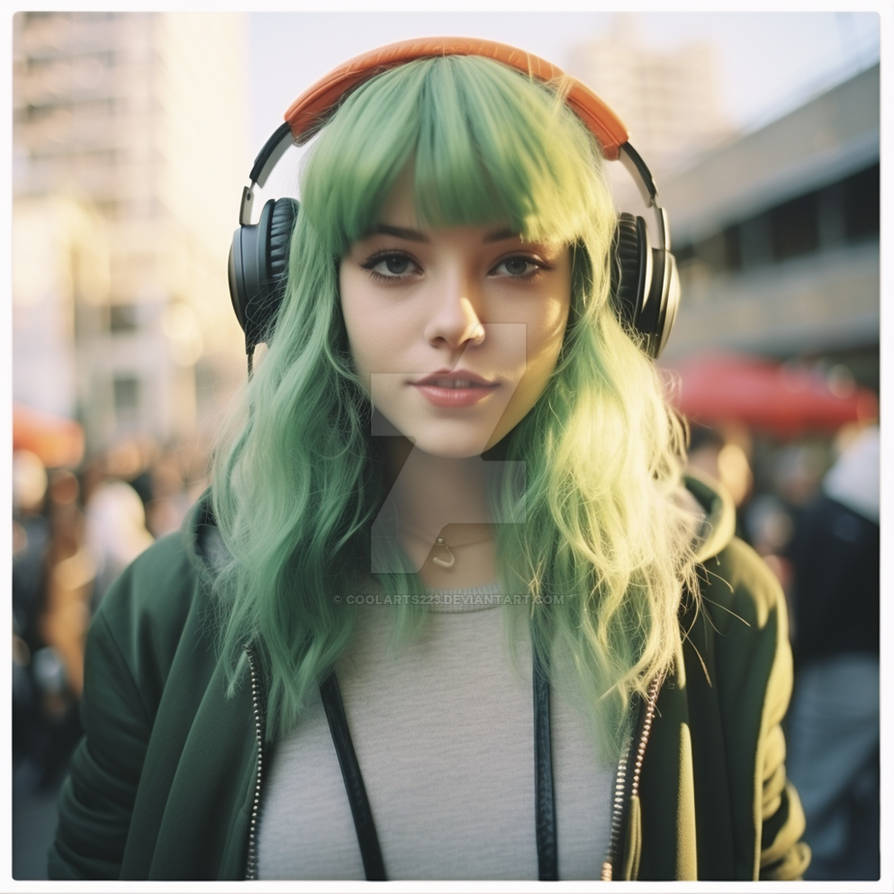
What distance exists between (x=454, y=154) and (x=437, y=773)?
29.2 inches

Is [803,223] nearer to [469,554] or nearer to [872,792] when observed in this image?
[872,792]

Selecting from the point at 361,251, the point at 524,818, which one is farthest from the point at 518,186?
the point at 524,818

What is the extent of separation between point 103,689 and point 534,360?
719 millimetres

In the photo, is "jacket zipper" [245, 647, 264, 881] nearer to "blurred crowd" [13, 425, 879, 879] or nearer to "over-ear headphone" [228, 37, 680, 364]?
"over-ear headphone" [228, 37, 680, 364]

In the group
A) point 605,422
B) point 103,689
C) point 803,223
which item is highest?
point 803,223

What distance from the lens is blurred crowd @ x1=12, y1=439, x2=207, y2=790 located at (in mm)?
3018

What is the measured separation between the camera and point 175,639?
100cm

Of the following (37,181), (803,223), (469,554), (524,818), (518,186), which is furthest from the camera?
(803,223)

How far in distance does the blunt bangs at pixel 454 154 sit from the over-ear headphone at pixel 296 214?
0.03 meters

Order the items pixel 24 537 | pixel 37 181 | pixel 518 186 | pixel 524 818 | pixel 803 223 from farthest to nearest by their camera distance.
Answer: pixel 803 223
pixel 24 537
pixel 37 181
pixel 524 818
pixel 518 186

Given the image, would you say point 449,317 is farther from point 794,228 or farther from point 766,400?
point 794,228

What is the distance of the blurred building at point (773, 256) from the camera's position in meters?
7.31

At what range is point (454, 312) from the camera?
0.87m

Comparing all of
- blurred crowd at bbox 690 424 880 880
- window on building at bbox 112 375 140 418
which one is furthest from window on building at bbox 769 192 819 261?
window on building at bbox 112 375 140 418
